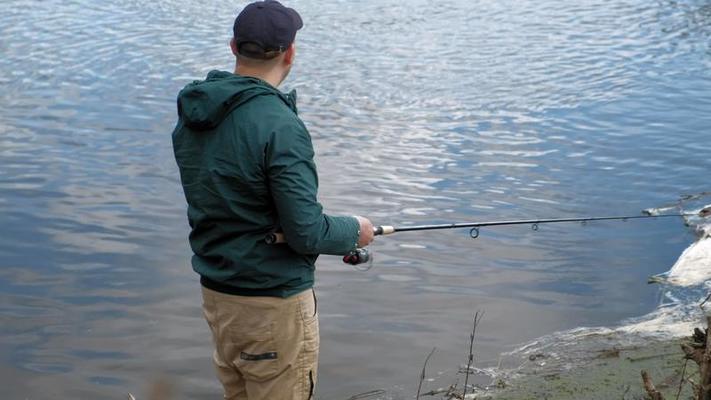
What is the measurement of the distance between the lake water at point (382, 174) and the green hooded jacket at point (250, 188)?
198 centimetres

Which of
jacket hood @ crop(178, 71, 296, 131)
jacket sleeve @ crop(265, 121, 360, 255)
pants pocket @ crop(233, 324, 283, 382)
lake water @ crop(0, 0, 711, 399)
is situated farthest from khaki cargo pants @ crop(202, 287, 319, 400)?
lake water @ crop(0, 0, 711, 399)

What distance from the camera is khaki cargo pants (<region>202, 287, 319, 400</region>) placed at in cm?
291

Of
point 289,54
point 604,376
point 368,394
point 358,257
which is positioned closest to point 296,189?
point 289,54

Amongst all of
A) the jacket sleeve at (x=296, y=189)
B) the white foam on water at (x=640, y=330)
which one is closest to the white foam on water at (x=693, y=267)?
the white foam on water at (x=640, y=330)

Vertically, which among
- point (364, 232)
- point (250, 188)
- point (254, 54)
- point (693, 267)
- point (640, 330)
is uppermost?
point (254, 54)

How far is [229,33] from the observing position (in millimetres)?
13094

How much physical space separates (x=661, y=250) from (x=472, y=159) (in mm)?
2209

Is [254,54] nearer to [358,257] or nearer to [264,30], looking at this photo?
[264,30]

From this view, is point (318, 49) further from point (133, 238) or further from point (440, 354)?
point (440, 354)

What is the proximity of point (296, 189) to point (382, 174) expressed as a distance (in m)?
5.52

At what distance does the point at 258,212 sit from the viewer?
2846 millimetres

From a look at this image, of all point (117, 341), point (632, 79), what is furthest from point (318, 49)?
point (117, 341)

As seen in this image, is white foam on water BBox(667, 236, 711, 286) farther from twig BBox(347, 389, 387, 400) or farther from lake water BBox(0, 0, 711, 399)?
twig BBox(347, 389, 387, 400)

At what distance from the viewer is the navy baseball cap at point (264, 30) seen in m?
2.84
